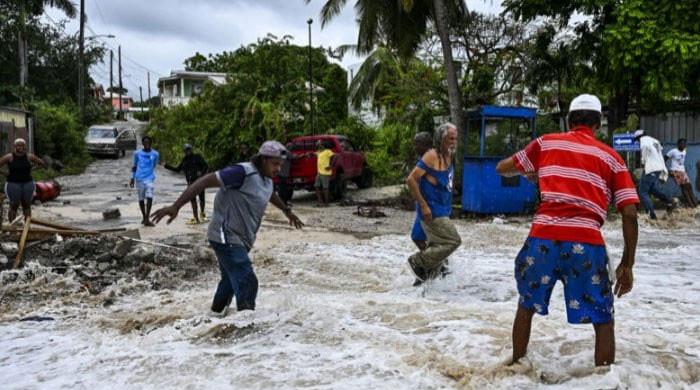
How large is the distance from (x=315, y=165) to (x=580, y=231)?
1379 centimetres

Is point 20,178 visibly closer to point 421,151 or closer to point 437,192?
point 421,151

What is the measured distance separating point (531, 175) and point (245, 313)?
259 centimetres

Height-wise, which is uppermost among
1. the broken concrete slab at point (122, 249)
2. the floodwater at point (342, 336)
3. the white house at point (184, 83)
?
the white house at point (184, 83)

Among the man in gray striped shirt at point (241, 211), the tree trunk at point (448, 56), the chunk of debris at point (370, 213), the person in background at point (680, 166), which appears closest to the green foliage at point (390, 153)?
the tree trunk at point (448, 56)

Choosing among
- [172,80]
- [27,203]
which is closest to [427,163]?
[27,203]

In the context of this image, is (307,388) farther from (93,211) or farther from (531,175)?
(93,211)

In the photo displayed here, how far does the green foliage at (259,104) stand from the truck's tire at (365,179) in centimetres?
530

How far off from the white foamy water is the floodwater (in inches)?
0.5

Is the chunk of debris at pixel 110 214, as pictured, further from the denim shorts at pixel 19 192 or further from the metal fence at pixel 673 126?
the metal fence at pixel 673 126

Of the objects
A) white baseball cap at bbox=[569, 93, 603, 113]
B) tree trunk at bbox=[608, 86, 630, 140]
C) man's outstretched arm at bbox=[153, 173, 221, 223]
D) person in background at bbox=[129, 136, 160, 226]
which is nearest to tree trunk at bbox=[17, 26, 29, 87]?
person in background at bbox=[129, 136, 160, 226]

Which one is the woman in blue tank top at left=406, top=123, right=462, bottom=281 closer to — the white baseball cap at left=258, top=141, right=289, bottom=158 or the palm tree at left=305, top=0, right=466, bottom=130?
the white baseball cap at left=258, top=141, right=289, bottom=158

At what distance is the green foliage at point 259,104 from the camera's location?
25.8 metres

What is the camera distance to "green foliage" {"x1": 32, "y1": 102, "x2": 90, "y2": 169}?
1109 inches

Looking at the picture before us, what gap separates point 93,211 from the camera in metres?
15.1
